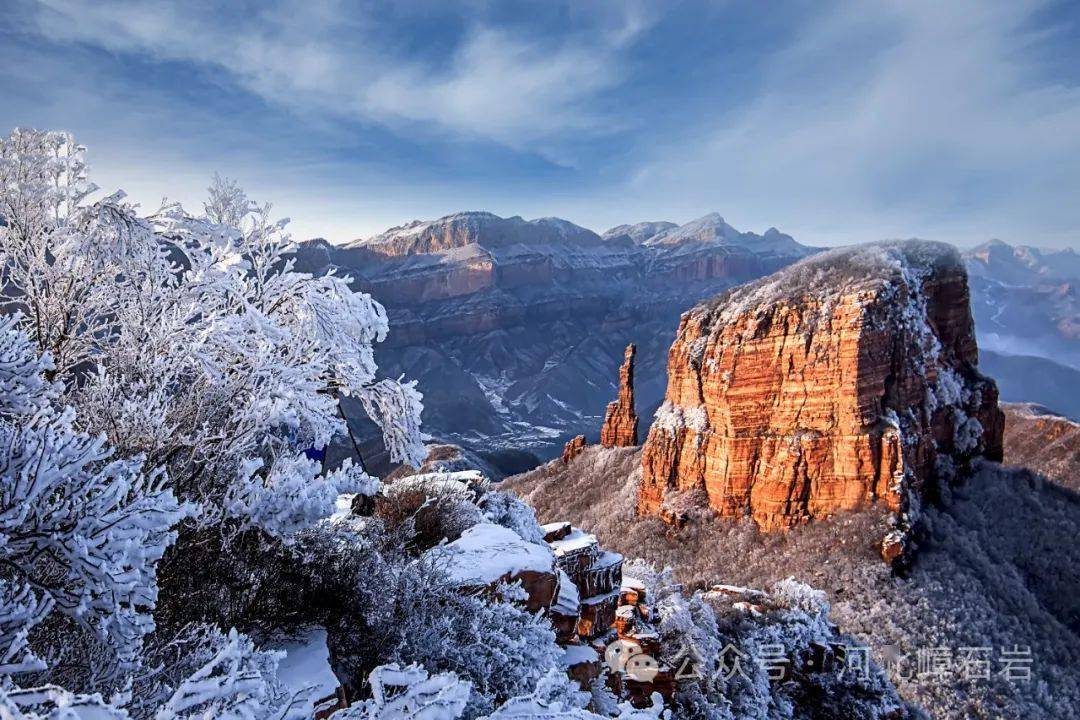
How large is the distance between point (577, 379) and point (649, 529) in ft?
411

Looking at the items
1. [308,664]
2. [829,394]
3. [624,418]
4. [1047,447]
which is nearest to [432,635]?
[308,664]

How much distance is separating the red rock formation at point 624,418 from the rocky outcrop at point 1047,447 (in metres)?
31.6

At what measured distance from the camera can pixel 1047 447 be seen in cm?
4953

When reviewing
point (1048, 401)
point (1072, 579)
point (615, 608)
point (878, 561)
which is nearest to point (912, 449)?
point (878, 561)

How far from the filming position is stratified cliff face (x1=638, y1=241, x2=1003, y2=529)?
104 feet

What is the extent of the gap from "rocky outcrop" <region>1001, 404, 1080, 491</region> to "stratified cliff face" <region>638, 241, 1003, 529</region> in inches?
445

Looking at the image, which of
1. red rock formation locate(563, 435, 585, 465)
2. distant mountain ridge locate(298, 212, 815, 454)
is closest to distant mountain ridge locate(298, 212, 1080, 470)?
distant mountain ridge locate(298, 212, 815, 454)

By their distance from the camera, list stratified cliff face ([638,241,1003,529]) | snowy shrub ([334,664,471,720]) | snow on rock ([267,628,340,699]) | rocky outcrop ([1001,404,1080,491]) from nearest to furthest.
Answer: snowy shrub ([334,664,471,720]) → snow on rock ([267,628,340,699]) → stratified cliff face ([638,241,1003,529]) → rocky outcrop ([1001,404,1080,491])

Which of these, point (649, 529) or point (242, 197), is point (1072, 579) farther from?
point (242, 197)

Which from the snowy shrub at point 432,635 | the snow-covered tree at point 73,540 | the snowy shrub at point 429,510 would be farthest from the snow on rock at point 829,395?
the snow-covered tree at point 73,540

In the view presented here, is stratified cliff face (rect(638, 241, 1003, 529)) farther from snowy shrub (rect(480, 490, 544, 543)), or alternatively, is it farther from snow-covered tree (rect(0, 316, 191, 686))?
snow-covered tree (rect(0, 316, 191, 686))

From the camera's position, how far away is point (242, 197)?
16.7 ft

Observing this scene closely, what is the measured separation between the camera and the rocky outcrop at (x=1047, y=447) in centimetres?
4366

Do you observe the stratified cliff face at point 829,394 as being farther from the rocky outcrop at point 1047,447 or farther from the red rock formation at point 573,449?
the red rock formation at point 573,449
